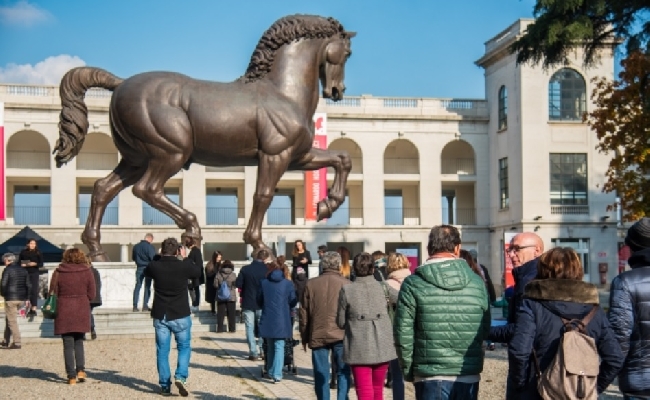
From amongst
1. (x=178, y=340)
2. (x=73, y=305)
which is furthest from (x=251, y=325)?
(x=178, y=340)

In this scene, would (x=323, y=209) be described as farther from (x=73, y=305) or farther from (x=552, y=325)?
(x=552, y=325)

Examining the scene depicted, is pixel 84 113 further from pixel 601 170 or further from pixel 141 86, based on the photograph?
pixel 601 170

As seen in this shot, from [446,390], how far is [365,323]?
2.01 meters

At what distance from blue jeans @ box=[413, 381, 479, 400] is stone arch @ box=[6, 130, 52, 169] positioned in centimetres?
4429

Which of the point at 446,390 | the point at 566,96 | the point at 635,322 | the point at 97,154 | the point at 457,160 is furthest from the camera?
the point at 457,160

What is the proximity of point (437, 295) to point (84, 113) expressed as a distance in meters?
9.68

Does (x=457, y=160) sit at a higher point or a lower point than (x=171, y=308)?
higher

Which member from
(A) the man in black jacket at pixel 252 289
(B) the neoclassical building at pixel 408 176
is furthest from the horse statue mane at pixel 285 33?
(B) the neoclassical building at pixel 408 176

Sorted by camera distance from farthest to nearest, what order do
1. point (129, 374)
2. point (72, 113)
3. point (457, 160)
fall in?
point (457, 160), point (72, 113), point (129, 374)

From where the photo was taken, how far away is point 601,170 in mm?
47688

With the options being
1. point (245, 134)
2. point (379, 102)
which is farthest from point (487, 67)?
point (245, 134)

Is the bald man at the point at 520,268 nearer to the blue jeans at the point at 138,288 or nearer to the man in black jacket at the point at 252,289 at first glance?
the man in black jacket at the point at 252,289

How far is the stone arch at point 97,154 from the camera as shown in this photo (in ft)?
158

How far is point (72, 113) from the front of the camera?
13820 mm
